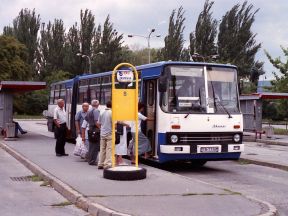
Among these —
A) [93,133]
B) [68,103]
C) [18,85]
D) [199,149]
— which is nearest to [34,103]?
[18,85]

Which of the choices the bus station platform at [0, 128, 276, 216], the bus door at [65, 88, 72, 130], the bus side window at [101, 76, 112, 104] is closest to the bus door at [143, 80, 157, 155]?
the bus station platform at [0, 128, 276, 216]

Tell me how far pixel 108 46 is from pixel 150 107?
223ft

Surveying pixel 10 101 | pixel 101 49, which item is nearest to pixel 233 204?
pixel 10 101

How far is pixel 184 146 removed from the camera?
14219mm

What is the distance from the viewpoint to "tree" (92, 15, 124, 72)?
266ft

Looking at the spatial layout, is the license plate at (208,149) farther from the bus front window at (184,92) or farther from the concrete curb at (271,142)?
the concrete curb at (271,142)

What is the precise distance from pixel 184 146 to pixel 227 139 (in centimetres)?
130

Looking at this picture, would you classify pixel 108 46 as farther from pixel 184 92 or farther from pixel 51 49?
pixel 184 92

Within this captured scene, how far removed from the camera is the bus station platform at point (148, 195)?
8.38 m

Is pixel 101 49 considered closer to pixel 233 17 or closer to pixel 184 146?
pixel 233 17

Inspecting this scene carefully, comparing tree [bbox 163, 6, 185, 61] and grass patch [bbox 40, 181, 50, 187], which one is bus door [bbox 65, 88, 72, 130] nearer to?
grass patch [bbox 40, 181, 50, 187]

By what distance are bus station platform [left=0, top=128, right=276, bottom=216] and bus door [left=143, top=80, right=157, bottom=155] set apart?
6.66 feet

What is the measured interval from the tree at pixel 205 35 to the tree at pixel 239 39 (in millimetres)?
966

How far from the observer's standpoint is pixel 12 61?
235 feet
